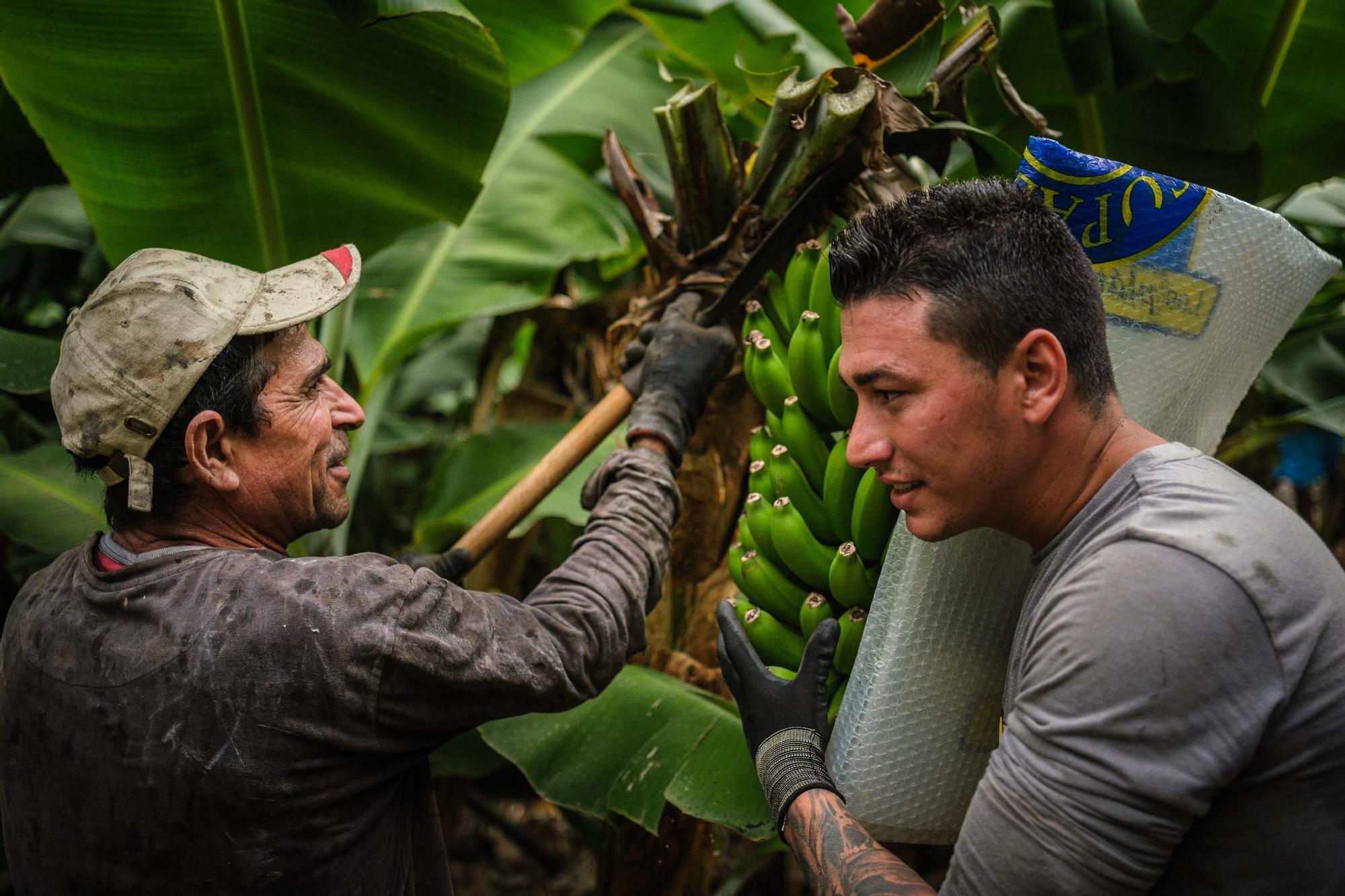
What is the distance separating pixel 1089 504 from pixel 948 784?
61 centimetres

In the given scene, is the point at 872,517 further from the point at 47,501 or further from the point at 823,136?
the point at 47,501

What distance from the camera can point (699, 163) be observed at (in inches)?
93.4

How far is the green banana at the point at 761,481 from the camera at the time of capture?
213 centimetres

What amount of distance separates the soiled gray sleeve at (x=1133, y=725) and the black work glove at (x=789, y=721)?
51 centimetres

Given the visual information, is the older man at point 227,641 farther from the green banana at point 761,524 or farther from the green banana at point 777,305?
the green banana at point 777,305

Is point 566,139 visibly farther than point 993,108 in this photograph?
Yes

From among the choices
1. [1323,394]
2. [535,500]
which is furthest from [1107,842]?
[1323,394]

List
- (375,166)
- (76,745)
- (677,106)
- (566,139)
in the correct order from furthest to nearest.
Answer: (566,139), (375,166), (677,106), (76,745)

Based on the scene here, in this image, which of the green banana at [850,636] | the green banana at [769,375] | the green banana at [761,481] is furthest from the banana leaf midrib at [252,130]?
the green banana at [850,636]

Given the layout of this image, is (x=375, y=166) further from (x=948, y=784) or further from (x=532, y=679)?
(x=948, y=784)

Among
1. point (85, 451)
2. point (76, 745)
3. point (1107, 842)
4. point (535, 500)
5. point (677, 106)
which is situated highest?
point (677, 106)

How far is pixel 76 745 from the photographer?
1755 millimetres

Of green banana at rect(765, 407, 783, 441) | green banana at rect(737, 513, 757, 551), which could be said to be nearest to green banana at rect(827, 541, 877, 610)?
green banana at rect(737, 513, 757, 551)

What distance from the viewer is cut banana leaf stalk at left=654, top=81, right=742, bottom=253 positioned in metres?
2.31
